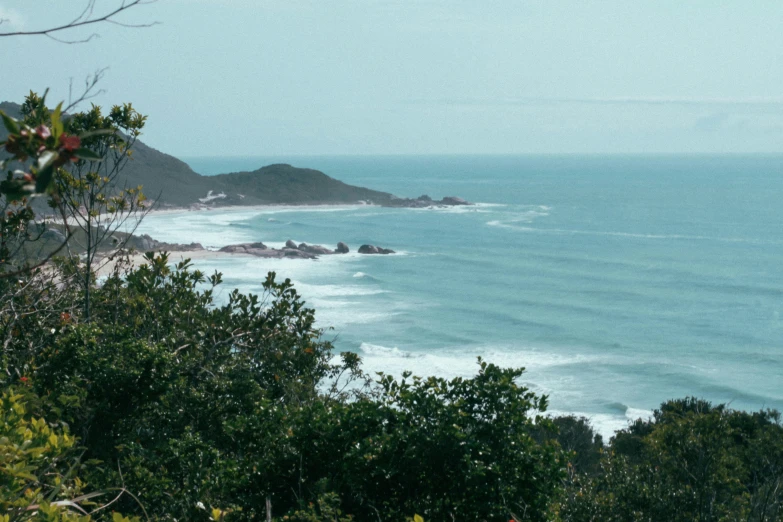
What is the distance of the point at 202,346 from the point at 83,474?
305 cm

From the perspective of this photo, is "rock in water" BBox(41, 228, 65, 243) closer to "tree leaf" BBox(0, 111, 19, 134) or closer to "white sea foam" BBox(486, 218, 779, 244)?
"tree leaf" BBox(0, 111, 19, 134)

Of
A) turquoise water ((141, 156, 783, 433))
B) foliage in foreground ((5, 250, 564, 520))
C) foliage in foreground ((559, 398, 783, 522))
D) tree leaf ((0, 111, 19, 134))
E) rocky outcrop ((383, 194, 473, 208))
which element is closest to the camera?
tree leaf ((0, 111, 19, 134))

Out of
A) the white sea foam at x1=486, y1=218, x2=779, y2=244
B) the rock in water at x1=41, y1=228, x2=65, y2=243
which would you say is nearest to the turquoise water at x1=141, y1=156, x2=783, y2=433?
the white sea foam at x1=486, y1=218, x2=779, y2=244

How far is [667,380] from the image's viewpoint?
30688 mm

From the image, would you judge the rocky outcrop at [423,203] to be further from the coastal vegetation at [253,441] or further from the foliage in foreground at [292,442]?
the foliage in foreground at [292,442]

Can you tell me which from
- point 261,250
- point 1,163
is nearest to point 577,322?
point 261,250

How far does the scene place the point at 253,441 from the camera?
18.3 feet

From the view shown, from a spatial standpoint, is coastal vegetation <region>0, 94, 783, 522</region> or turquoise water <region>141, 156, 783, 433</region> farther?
turquoise water <region>141, 156, 783, 433</region>

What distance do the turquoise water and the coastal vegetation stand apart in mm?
18412

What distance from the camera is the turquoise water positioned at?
30.8 metres

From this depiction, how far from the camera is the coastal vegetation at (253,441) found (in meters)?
Answer: 4.41

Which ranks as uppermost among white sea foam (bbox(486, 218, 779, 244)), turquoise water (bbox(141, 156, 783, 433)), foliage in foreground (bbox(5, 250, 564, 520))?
white sea foam (bbox(486, 218, 779, 244))

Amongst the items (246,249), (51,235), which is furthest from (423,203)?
(51,235)

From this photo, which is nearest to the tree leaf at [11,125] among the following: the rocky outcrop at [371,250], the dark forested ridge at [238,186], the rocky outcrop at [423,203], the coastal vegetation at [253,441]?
the coastal vegetation at [253,441]
